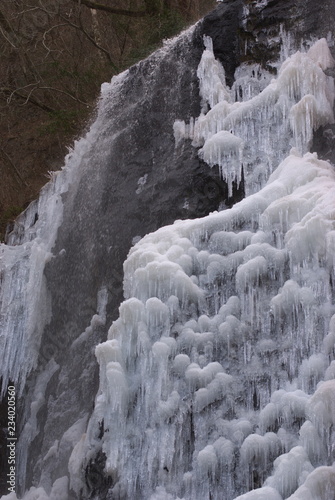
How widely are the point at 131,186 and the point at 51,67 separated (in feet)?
21.5

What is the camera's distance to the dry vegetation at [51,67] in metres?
A: 11.9

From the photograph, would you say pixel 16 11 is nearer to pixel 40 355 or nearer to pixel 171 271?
pixel 40 355

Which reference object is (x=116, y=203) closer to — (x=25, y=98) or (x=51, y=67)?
(x=51, y=67)

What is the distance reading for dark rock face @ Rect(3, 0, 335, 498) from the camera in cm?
620

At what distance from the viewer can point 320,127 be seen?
573cm

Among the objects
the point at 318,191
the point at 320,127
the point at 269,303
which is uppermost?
the point at 320,127

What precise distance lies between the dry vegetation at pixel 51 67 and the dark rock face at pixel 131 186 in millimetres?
4100

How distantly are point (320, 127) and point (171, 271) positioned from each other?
185cm

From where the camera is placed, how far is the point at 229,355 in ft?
15.4

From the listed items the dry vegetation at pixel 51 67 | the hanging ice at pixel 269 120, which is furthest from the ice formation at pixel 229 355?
the dry vegetation at pixel 51 67

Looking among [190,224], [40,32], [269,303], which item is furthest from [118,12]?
[269,303]

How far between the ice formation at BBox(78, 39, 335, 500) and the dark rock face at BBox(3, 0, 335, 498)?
2.95ft

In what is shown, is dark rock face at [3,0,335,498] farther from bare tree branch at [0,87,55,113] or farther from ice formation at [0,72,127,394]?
bare tree branch at [0,87,55,113]

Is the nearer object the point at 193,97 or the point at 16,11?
the point at 193,97
